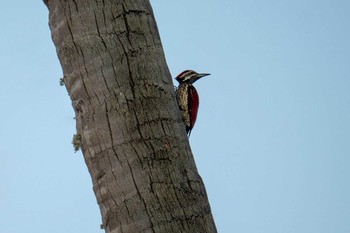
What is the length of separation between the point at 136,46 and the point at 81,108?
0.44m

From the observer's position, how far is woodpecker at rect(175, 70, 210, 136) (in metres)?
6.89

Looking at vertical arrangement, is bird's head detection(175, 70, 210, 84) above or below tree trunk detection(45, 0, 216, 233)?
above

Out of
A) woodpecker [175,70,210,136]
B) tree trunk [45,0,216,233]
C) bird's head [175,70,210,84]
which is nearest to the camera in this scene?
tree trunk [45,0,216,233]

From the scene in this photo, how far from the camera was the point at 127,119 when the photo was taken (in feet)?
9.95

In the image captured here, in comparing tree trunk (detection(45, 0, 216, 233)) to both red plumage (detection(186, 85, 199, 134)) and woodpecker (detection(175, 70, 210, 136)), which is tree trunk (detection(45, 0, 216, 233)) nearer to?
woodpecker (detection(175, 70, 210, 136))

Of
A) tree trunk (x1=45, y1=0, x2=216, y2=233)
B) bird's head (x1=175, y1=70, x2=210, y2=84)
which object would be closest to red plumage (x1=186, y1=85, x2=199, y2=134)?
bird's head (x1=175, y1=70, x2=210, y2=84)

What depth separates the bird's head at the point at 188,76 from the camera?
802cm

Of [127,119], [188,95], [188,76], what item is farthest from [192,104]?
[127,119]

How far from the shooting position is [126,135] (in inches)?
118

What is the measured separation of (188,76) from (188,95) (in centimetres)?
66

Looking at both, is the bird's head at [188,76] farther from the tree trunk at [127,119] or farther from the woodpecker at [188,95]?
the tree trunk at [127,119]

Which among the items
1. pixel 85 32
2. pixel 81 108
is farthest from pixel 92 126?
pixel 85 32

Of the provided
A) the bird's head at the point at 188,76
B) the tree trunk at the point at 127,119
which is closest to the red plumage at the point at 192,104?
the bird's head at the point at 188,76

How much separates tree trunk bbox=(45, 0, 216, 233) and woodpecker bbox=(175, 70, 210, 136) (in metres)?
3.31
